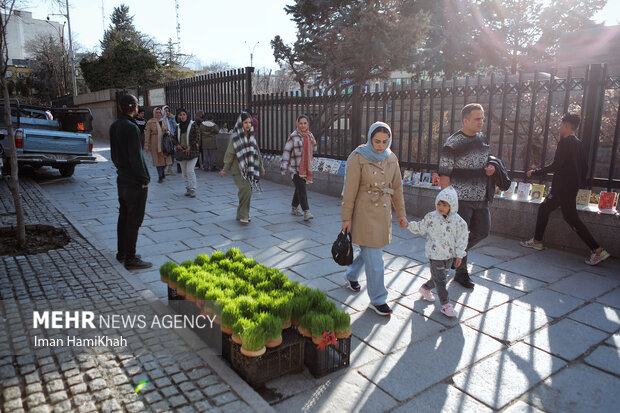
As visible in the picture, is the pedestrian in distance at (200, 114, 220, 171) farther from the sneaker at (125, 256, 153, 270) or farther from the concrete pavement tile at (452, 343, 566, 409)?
the concrete pavement tile at (452, 343, 566, 409)

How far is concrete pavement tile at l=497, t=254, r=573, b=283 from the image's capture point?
5.04 metres

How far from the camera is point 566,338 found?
3.63m

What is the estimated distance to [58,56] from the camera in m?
40.6

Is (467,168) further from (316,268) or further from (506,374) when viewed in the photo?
(506,374)

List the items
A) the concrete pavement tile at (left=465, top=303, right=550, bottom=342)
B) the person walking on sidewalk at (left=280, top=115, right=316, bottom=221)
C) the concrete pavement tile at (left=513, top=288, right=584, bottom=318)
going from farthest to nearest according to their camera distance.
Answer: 1. the person walking on sidewalk at (left=280, top=115, right=316, bottom=221)
2. the concrete pavement tile at (left=513, top=288, right=584, bottom=318)
3. the concrete pavement tile at (left=465, top=303, right=550, bottom=342)

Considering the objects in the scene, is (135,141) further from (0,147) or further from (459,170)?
(0,147)

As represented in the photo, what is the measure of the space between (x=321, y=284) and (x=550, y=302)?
226 cm

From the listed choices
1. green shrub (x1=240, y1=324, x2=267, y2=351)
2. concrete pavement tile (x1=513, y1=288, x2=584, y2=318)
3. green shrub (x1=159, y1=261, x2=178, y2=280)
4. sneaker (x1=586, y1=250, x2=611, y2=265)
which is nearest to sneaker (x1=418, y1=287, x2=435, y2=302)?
concrete pavement tile (x1=513, y1=288, x2=584, y2=318)

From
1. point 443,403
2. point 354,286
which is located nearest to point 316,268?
point 354,286

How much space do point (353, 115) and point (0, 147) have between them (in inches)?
296

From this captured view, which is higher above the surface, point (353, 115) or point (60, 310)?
point (353, 115)

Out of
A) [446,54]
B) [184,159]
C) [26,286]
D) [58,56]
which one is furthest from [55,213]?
[58,56]

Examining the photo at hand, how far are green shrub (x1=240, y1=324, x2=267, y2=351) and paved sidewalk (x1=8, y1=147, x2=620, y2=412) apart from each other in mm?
351

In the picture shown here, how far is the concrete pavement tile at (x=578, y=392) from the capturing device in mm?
2752
